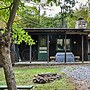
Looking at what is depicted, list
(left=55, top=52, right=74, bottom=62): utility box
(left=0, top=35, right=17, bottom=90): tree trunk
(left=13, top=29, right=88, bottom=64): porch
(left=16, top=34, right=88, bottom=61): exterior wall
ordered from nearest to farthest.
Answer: (left=0, top=35, right=17, bottom=90): tree trunk < (left=55, top=52, right=74, bottom=62): utility box < (left=13, top=29, right=88, bottom=64): porch < (left=16, top=34, right=88, bottom=61): exterior wall

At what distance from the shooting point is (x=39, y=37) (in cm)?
2244

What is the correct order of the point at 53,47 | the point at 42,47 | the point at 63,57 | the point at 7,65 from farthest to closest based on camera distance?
the point at 53,47 < the point at 42,47 < the point at 63,57 < the point at 7,65

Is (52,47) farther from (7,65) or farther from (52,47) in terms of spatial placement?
(7,65)

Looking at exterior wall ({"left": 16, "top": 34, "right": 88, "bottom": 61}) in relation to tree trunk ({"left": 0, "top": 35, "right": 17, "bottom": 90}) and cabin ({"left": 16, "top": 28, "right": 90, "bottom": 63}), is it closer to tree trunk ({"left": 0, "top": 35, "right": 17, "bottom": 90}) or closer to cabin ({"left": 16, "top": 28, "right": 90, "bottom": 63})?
cabin ({"left": 16, "top": 28, "right": 90, "bottom": 63})

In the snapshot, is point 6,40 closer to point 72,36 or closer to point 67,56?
point 67,56

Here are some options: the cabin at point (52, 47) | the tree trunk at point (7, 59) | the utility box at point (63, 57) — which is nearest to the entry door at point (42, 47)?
the cabin at point (52, 47)

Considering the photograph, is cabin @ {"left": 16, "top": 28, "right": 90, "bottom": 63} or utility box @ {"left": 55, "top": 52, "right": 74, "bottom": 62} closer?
utility box @ {"left": 55, "top": 52, "right": 74, "bottom": 62}

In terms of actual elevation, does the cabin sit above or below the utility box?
above

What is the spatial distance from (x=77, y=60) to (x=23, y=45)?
4.87m

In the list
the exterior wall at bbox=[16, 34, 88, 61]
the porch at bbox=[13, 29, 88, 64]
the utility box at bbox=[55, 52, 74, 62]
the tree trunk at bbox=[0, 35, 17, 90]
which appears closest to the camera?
the tree trunk at bbox=[0, 35, 17, 90]

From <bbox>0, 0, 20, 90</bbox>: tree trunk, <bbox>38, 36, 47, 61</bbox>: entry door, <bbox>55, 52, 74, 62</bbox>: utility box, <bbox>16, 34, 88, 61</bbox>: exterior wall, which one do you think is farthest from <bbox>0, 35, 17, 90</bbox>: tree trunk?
<bbox>16, 34, 88, 61</bbox>: exterior wall

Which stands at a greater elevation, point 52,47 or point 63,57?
point 52,47

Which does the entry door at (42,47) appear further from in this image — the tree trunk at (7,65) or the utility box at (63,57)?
the tree trunk at (7,65)

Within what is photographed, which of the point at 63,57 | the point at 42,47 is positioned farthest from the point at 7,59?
the point at 42,47
